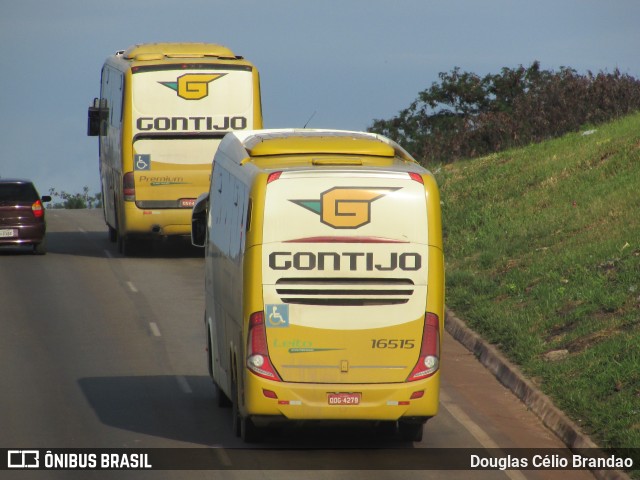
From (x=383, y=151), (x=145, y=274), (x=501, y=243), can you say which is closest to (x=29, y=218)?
(x=145, y=274)

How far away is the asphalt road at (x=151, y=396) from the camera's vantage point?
1493 centimetres

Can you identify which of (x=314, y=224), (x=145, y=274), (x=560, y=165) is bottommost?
(x=145, y=274)

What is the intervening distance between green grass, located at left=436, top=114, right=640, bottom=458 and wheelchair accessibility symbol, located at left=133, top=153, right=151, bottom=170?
6880 millimetres

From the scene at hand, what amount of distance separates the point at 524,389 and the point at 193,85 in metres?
15.3

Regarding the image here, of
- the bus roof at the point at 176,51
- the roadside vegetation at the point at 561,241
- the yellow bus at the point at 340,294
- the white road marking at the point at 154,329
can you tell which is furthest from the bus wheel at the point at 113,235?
the yellow bus at the point at 340,294

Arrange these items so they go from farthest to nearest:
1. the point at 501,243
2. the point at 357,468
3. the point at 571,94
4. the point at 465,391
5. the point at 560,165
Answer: the point at 571,94 → the point at 560,165 → the point at 501,243 → the point at 465,391 → the point at 357,468

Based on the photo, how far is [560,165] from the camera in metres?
32.2

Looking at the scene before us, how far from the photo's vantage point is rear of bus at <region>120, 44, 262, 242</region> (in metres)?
31.5

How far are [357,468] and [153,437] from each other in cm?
268

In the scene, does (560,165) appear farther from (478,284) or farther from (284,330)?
(284,330)

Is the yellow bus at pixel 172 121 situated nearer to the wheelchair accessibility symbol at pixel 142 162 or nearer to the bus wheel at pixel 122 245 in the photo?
the wheelchair accessibility symbol at pixel 142 162

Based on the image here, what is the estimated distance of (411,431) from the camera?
15.7 m

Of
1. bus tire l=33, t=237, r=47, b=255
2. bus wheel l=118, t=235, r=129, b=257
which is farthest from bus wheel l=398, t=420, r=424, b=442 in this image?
bus tire l=33, t=237, r=47, b=255

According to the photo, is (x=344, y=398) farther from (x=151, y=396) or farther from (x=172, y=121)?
(x=172, y=121)
